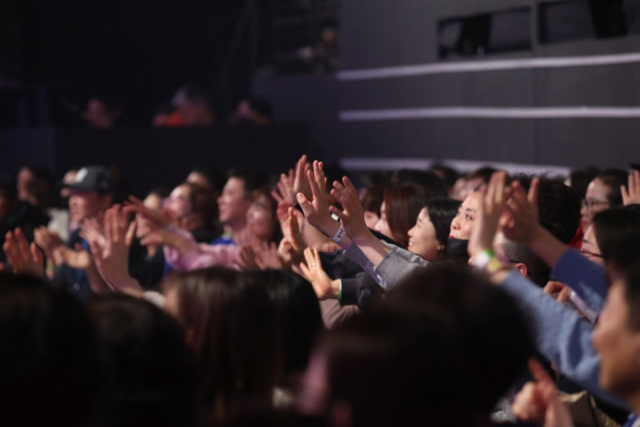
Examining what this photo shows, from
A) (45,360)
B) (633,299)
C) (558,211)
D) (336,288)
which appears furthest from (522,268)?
(45,360)

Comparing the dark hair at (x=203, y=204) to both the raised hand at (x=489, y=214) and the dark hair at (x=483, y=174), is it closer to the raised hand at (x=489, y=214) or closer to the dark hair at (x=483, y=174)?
the dark hair at (x=483, y=174)

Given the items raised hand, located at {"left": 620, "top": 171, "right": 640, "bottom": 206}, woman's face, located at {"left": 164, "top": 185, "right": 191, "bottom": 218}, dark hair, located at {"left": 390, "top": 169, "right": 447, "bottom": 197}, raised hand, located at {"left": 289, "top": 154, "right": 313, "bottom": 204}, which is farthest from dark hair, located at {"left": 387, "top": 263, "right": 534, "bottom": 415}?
woman's face, located at {"left": 164, "top": 185, "right": 191, "bottom": 218}

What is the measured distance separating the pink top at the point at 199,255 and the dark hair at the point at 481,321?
3.03 m

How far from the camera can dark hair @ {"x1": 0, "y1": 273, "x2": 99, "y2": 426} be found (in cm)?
140

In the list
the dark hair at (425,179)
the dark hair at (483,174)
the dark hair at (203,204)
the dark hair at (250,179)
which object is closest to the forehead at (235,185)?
the dark hair at (250,179)

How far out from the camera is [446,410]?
128cm

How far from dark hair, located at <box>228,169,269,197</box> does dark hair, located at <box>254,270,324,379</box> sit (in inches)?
112

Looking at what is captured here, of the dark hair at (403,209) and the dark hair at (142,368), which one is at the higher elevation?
the dark hair at (142,368)

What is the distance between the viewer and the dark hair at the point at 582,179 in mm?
4844

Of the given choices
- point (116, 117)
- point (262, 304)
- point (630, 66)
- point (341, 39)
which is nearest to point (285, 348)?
point (262, 304)

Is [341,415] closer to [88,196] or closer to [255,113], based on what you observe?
[88,196]

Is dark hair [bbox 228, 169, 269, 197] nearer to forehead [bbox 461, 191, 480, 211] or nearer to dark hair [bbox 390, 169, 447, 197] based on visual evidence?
dark hair [bbox 390, 169, 447, 197]

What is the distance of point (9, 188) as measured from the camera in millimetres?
6461

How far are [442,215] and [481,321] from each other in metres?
2.00
